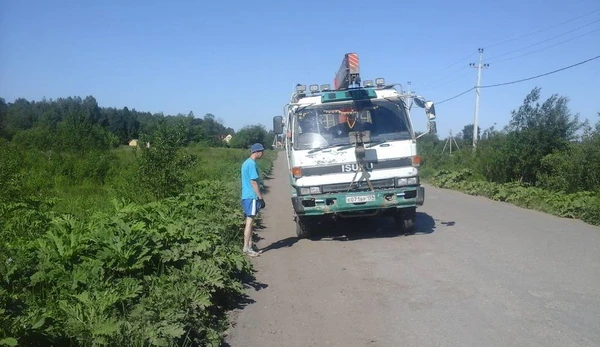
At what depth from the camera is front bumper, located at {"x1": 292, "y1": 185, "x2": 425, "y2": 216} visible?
8.79 metres

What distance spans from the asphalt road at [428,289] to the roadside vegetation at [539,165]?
10.4 feet

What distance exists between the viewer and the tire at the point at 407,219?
941cm

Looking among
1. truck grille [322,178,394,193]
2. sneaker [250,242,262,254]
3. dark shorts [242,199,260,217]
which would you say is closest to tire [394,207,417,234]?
truck grille [322,178,394,193]

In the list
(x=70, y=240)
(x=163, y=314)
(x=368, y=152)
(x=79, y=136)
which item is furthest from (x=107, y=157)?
(x=163, y=314)

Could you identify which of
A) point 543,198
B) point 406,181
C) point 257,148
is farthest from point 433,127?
point 543,198

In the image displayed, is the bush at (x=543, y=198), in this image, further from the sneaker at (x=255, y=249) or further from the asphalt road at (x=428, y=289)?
the sneaker at (x=255, y=249)

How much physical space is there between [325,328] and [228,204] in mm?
6450

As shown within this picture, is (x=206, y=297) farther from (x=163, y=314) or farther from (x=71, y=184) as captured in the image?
(x=71, y=184)

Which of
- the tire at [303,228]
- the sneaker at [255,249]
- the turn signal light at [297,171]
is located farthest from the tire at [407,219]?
the sneaker at [255,249]

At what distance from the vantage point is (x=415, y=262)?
24.3 feet

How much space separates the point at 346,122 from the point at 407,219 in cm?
226

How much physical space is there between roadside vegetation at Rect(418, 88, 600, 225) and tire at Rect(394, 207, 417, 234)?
4611mm

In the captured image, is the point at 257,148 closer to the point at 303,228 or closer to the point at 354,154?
the point at 354,154

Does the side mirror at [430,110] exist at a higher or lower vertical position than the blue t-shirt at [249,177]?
higher
